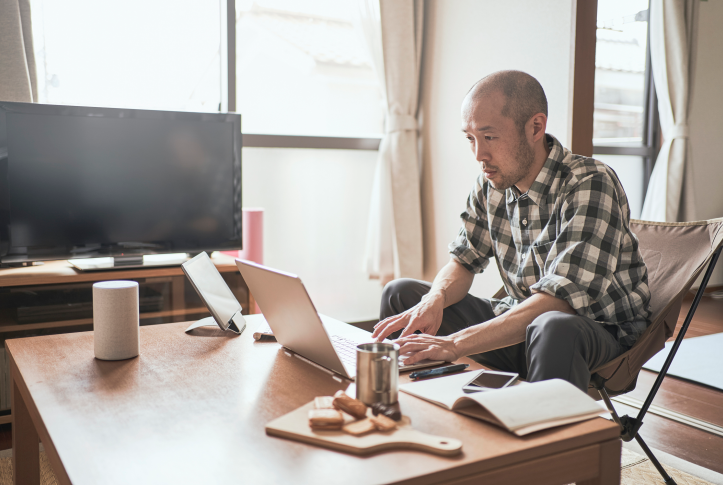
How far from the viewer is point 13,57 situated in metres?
2.29

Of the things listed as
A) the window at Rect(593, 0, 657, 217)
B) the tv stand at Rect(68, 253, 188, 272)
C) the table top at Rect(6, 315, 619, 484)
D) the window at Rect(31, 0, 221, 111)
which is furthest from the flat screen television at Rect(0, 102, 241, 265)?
the window at Rect(593, 0, 657, 217)

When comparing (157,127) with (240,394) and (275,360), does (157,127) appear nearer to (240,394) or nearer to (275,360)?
(275,360)

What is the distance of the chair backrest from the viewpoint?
1407 mm

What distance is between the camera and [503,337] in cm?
132

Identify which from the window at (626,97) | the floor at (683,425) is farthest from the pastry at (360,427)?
the window at (626,97)

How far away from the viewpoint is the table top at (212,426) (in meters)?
0.73

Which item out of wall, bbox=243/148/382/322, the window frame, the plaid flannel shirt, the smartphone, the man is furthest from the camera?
the window frame

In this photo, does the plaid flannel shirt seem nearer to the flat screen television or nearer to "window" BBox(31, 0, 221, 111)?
the flat screen television

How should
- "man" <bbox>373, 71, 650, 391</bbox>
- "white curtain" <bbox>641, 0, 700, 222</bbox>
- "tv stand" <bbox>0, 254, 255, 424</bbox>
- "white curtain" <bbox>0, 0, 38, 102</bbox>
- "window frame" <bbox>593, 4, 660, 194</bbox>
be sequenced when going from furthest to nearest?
"window frame" <bbox>593, 4, 660, 194</bbox> < "white curtain" <bbox>641, 0, 700, 222</bbox> < "white curtain" <bbox>0, 0, 38, 102</bbox> < "tv stand" <bbox>0, 254, 255, 424</bbox> < "man" <bbox>373, 71, 650, 391</bbox>

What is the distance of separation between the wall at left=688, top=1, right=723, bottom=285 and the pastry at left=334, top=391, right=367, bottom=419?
425 centimetres

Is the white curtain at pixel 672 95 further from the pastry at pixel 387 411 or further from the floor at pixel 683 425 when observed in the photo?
the pastry at pixel 387 411

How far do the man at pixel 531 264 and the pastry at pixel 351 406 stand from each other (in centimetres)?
30

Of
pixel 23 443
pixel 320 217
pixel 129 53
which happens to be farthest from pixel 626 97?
pixel 23 443

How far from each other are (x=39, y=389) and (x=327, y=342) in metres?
0.49
